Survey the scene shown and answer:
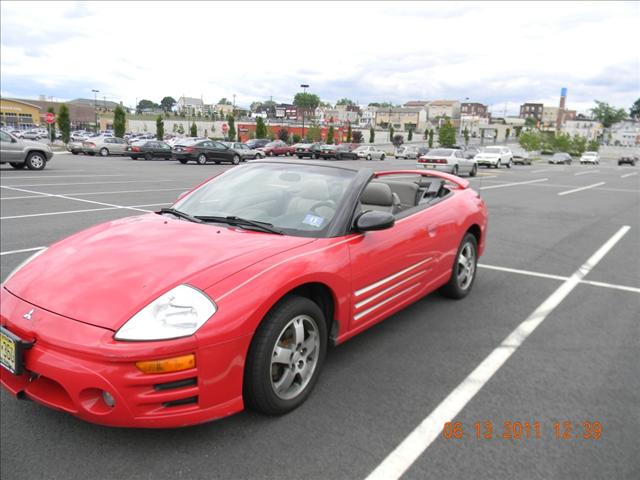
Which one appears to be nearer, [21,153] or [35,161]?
[21,153]

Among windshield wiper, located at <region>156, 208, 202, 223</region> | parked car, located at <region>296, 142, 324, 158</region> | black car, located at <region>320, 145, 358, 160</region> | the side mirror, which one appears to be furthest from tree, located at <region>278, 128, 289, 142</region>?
the side mirror

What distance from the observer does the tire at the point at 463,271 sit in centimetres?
482

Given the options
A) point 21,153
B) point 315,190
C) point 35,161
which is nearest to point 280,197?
point 315,190

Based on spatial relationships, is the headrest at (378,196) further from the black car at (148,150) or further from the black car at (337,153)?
the black car at (337,153)

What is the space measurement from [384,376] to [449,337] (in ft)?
3.08

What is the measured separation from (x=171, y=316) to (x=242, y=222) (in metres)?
1.10

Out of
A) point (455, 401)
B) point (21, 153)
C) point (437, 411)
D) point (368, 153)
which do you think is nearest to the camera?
point (437, 411)

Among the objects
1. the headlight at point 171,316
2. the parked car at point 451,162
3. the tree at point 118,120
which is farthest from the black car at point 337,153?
the headlight at point 171,316

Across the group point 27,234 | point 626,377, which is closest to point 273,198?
point 626,377

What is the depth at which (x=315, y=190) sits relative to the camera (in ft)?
11.9

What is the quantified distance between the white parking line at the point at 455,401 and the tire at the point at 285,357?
2.10 ft

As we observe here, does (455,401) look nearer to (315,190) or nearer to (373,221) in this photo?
(373,221)

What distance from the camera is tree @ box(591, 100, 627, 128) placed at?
145 meters

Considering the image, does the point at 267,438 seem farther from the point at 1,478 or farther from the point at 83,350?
the point at 1,478
